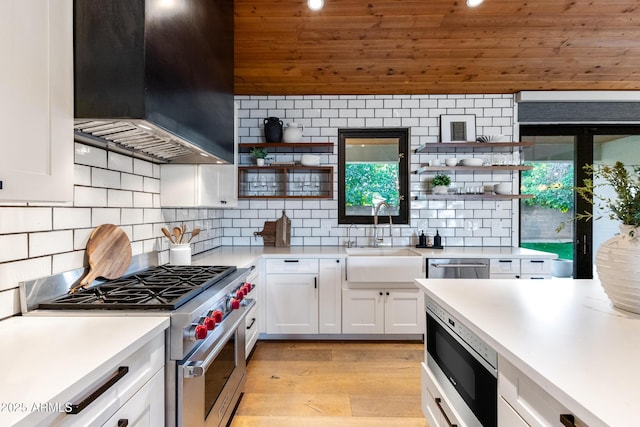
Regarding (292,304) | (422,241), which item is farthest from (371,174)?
(292,304)

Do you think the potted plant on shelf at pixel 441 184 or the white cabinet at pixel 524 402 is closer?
the white cabinet at pixel 524 402

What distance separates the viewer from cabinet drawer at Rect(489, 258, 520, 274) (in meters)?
2.92

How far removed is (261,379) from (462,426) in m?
1.57

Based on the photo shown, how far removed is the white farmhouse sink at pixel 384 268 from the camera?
2914 millimetres

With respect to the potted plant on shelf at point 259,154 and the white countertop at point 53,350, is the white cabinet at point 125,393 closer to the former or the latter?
the white countertop at point 53,350

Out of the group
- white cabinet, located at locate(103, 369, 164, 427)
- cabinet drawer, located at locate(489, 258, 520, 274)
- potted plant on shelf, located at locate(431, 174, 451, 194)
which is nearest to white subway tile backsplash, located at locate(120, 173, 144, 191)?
white cabinet, located at locate(103, 369, 164, 427)

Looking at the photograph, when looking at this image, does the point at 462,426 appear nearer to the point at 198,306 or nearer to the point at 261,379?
the point at 198,306

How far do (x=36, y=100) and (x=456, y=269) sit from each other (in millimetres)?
2930

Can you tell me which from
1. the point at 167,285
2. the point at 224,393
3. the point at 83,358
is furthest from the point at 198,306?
the point at 224,393

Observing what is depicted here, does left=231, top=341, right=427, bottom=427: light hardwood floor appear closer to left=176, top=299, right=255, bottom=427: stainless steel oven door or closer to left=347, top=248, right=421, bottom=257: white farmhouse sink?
left=176, top=299, right=255, bottom=427: stainless steel oven door

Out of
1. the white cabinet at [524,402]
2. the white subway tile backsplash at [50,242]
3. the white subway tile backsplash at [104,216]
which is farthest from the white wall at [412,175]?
the white cabinet at [524,402]

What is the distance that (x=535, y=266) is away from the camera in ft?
9.59

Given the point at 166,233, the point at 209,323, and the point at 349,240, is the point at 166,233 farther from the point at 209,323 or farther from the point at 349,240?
the point at 349,240

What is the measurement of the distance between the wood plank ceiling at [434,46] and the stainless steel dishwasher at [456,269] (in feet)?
5.89
